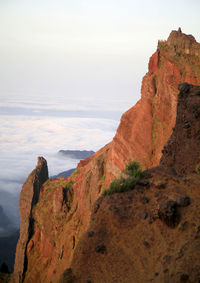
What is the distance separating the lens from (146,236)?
11070mm

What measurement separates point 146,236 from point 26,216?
37.7m

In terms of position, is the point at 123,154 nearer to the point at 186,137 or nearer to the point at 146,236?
the point at 186,137

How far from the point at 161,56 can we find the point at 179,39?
2846mm

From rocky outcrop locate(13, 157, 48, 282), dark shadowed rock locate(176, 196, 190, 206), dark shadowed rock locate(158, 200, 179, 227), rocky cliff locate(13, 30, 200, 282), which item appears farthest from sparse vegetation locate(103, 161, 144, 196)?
rocky outcrop locate(13, 157, 48, 282)

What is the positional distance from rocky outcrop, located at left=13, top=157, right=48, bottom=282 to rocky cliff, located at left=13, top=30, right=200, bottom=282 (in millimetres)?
1228

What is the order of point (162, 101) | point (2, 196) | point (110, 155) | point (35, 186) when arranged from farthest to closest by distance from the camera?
point (2, 196) → point (35, 186) → point (110, 155) → point (162, 101)

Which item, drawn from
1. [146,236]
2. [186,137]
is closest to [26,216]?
[186,137]

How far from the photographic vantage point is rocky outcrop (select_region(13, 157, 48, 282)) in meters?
43.0

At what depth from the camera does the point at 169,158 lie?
60.2 ft

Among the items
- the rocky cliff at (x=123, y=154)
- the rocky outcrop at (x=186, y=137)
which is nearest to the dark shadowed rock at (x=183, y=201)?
the rocky outcrop at (x=186, y=137)

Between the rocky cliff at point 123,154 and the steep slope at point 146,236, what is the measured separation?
19.5m

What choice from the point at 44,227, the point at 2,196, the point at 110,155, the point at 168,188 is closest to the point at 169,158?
the point at 168,188

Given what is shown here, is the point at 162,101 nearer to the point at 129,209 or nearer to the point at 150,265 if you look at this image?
the point at 129,209

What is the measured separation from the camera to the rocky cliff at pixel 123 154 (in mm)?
32906
